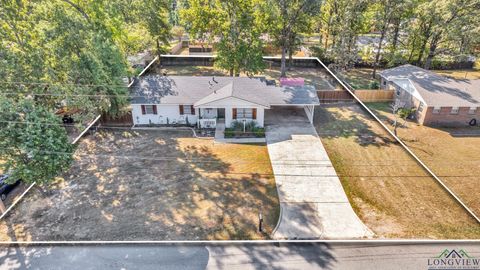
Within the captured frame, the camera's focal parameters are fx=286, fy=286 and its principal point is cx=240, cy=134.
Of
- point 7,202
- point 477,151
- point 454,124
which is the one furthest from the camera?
point 454,124

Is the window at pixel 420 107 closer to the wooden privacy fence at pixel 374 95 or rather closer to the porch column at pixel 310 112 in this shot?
the wooden privacy fence at pixel 374 95

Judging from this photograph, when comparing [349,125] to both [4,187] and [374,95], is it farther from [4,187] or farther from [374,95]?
[4,187]

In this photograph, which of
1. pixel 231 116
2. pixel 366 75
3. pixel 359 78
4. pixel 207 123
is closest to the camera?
pixel 231 116

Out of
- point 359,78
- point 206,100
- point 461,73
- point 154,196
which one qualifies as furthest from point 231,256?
point 461,73

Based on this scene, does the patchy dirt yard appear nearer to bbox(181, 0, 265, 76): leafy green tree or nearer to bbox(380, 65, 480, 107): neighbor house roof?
bbox(181, 0, 265, 76): leafy green tree

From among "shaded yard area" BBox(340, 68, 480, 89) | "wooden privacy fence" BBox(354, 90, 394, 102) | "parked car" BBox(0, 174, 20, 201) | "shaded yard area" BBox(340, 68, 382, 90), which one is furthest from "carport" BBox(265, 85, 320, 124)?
"parked car" BBox(0, 174, 20, 201)

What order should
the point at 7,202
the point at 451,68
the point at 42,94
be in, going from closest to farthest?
the point at 7,202, the point at 42,94, the point at 451,68

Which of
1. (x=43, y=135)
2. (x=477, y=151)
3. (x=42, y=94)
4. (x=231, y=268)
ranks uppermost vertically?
(x=42, y=94)

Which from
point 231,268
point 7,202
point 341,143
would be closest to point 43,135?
point 7,202

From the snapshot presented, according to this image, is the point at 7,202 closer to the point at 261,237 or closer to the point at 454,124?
the point at 261,237
